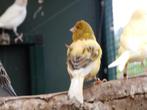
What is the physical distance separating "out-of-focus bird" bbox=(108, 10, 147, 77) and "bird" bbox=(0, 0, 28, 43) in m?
0.81

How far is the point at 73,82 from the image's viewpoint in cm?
124

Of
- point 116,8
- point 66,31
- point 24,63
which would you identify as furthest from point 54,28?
point 116,8

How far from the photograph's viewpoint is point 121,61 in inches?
52.6

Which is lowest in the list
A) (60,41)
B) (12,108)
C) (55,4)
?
(12,108)

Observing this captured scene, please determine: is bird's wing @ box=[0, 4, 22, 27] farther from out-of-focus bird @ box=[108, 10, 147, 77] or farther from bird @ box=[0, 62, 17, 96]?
out-of-focus bird @ box=[108, 10, 147, 77]

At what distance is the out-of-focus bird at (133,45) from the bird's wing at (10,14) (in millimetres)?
806

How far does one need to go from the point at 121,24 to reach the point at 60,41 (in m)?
0.44

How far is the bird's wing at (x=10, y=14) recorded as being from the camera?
2211 millimetres

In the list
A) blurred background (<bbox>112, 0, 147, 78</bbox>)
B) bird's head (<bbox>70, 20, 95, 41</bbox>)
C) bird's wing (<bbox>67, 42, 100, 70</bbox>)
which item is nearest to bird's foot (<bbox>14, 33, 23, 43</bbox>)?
blurred background (<bbox>112, 0, 147, 78</bbox>)

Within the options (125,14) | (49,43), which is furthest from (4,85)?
(49,43)

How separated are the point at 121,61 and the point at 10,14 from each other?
1.01m

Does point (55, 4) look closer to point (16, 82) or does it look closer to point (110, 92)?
point (16, 82)

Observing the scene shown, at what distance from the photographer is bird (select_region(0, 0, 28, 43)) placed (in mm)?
2217

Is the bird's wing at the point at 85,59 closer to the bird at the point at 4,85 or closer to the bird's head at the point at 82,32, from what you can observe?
the bird's head at the point at 82,32
